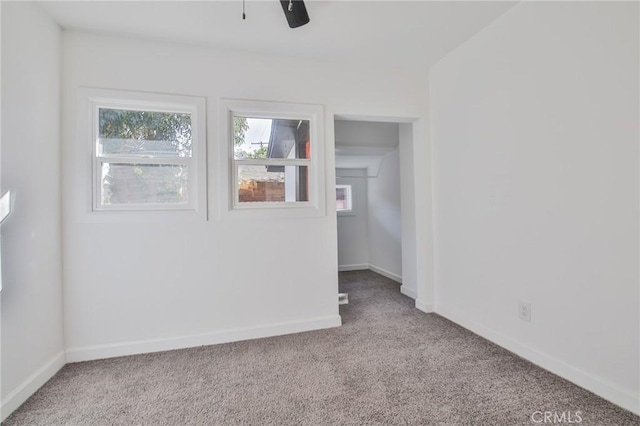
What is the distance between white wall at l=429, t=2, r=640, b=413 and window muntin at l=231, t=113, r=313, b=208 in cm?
141

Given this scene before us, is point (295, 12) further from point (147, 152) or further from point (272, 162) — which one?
point (147, 152)

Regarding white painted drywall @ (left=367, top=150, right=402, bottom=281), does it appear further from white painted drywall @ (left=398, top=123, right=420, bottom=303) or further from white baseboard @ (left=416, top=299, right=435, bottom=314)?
white baseboard @ (left=416, top=299, right=435, bottom=314)

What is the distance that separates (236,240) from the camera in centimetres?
253

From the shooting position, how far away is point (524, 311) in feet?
6.88

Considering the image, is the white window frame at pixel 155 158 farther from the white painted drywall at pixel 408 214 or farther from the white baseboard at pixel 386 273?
the white baseboard at pixel 386 273

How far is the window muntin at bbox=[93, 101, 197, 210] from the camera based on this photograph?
2312 mm

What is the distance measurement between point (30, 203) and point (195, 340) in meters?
1.48

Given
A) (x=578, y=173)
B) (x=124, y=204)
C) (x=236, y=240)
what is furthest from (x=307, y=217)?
(x=578, y=173)

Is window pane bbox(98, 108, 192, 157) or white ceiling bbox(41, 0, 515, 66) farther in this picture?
window pane bbox(98, 108, 192, 157)

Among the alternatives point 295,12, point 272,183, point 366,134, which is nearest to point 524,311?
point 272,183

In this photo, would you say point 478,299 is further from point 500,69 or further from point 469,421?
point 500,69

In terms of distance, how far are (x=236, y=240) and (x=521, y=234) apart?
220cm

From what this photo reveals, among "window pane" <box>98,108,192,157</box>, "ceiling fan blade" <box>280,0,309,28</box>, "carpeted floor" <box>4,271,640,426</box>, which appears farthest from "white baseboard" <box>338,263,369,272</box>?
"ceiling fan blade" <box>280,0,309,28</box>

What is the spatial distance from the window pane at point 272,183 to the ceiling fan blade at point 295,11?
1.15 metres
